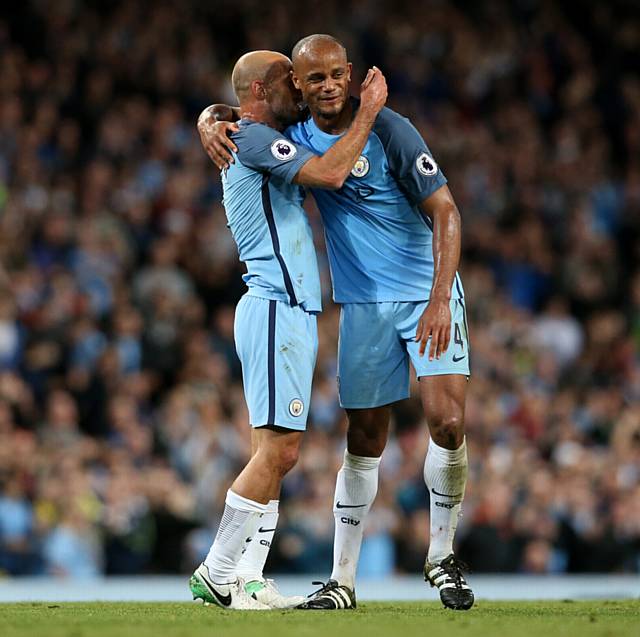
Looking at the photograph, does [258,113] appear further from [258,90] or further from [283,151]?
[283,151]

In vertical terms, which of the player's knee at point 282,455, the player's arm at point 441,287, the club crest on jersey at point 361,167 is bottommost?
the player's knee at point 282,455

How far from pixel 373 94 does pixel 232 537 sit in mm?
2222

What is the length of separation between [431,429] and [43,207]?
27.0 feet

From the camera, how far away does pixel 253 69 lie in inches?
270

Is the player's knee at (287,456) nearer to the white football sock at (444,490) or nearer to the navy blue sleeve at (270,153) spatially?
the white football sock at (444,490)

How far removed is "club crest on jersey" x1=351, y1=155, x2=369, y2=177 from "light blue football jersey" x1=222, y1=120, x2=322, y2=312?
328 mm

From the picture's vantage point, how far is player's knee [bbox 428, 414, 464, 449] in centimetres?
678

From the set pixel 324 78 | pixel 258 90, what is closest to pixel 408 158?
pixel 324 78

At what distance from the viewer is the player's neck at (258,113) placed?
6918 mm

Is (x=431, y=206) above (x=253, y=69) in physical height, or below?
below

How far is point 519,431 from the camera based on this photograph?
14375 millimetres

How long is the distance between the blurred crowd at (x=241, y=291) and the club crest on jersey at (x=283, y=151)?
19.8 feet

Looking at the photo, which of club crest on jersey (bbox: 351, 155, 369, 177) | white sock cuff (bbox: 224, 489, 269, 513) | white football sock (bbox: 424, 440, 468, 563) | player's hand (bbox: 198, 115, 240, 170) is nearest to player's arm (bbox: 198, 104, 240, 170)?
player's hand (bbox: 198, 115, 240, 170)

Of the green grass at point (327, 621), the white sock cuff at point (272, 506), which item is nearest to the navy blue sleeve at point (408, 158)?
the white sock cuff at point (272, 506)
